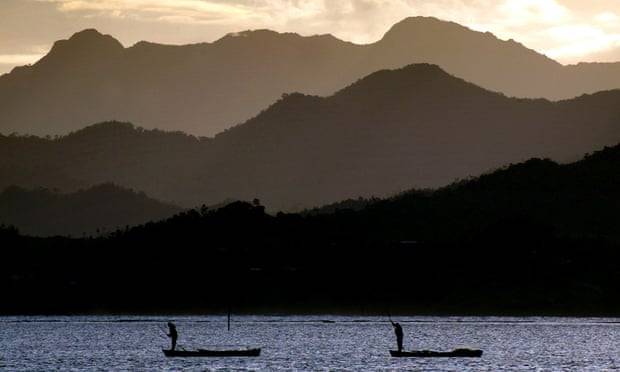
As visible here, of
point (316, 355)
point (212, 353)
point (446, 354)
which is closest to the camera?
point (446, 354)

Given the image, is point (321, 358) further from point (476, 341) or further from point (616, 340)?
point (616, 340)

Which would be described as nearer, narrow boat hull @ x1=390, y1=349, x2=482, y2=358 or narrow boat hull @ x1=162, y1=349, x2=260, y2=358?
narrow boat hull @ x1=390, y1=349, x2=482, y2=358

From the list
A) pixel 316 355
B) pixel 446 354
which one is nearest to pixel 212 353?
pixel 316 355

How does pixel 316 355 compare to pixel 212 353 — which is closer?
pixel 212 353

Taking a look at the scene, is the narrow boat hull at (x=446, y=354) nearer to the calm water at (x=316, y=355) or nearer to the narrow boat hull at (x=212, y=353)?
the calm water at (x=316, y=355)

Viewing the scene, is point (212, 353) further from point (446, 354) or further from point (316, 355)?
point (446, 354)

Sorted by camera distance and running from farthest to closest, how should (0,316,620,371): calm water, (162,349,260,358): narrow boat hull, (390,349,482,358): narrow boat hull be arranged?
1. (162,349,260,358): narrow boat hull
2. (390,349,482,358): narrow boat hull
3. (0,316,620,371): calm water

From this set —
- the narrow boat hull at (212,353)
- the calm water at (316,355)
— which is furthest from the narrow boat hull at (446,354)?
the narrow boat hull at (212,353)

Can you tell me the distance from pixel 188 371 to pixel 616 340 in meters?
92.3

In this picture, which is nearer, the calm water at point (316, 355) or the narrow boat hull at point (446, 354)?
the calm water at point (316, 355)

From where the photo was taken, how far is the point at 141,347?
568ft

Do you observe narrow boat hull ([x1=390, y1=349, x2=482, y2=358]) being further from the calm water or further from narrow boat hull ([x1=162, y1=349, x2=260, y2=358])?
narrow boat hull ([x1=162, y1=349, x2=260, y2=358])

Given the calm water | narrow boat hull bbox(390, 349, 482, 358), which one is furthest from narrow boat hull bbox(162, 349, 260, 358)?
narrow boat hull bbox(390, 349, 482, 358)

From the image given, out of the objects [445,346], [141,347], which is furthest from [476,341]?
[141,347]
